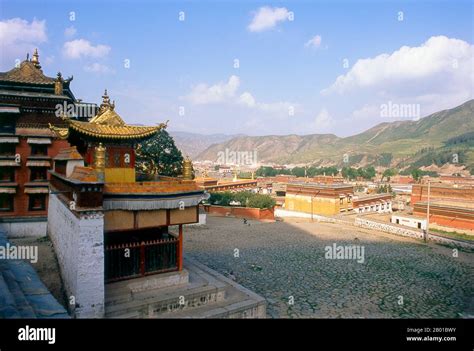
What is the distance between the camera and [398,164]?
158 meters

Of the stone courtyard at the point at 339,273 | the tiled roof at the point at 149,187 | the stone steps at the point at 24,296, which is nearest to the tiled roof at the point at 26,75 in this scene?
the stone steps at the point at 24,296

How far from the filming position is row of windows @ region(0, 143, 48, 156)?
63.3 ft

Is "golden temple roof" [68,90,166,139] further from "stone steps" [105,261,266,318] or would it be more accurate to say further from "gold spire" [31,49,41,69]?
"gold spire" [31,49,41,69]

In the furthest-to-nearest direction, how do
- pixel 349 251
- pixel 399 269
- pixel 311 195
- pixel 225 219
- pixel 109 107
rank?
1. pixel 311 195
2. pixel 225 219
3. pixel 349 251
4. pixel 399 269
5. pixel 109 107

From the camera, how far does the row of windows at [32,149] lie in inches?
759

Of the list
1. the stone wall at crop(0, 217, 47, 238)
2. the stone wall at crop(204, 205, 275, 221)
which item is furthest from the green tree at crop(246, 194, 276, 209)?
the stone wall at crop(0, 217, 47, 238)

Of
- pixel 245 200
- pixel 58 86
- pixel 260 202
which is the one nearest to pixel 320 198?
pixel 260 202

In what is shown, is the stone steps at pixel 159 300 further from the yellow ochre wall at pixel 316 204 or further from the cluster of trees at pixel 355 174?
the cluster of trees at pixel 355 174

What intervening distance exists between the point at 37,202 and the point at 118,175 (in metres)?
11.1

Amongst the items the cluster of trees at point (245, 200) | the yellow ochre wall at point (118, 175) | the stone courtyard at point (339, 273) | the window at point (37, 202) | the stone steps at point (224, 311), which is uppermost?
the yellow ochre wall at point (118, 175)
